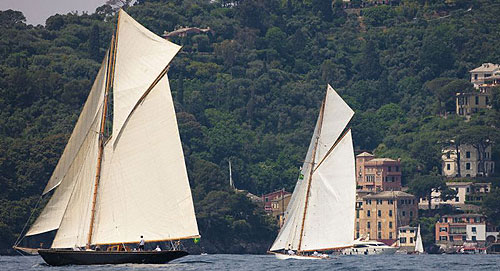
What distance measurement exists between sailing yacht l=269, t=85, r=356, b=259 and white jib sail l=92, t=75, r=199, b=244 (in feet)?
106

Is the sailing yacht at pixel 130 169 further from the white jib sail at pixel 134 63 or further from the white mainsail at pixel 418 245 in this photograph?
the white mainsail at pixel 418 245

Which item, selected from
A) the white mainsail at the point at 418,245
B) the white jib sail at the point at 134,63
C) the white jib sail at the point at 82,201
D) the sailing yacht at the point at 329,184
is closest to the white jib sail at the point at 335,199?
the sailing yacht at the point at 329,184

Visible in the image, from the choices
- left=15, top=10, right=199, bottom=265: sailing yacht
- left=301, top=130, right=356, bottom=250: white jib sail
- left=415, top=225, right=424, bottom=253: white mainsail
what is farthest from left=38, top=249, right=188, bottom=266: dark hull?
left=415, top=225, right=424, bottom=253: white mainsail

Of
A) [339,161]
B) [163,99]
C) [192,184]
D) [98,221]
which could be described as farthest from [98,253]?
[192,184]

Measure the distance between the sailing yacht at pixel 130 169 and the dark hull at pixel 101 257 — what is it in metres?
0.07

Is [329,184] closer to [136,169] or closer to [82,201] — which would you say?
[136,169]

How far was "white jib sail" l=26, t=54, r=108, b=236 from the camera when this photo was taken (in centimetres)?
7344

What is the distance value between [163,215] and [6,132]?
4839 inches

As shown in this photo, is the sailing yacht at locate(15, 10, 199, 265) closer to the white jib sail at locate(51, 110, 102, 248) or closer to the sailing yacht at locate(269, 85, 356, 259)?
the white jib sail at locate(51, 110, 102, 248)

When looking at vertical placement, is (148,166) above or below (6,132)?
below

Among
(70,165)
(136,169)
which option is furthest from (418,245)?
(70,165)

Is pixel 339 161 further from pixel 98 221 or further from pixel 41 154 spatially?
pixel 41 154

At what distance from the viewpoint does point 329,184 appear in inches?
4188

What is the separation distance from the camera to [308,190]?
107m
